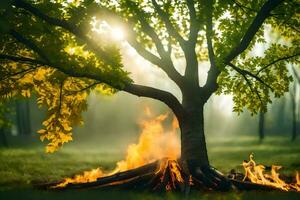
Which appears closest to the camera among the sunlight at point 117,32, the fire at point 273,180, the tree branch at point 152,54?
the fire at point 273,180

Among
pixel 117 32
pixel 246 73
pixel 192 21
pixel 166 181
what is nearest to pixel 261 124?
pixel 246 73

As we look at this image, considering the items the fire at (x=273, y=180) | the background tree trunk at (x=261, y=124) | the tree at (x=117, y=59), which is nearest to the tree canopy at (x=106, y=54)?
the tree at (x=117, y=59)

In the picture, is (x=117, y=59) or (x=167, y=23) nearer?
(x=117, y=59)

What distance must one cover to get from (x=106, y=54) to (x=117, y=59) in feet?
1.52

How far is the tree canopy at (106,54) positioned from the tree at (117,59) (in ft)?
0.11

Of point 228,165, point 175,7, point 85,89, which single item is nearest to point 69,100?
point 85,89

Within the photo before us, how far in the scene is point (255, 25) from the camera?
1809cm

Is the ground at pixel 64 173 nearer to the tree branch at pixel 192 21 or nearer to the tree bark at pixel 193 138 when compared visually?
the tree bark at pixel 193 138

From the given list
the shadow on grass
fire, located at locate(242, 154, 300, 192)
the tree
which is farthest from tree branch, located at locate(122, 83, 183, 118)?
the shadow on grass

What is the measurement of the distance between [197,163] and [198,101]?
269 cm

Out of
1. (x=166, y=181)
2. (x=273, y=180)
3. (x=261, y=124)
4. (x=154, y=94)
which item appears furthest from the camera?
(x=261, y=124)

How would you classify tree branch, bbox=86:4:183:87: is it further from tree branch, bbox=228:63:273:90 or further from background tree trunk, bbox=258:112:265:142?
background tree trunk, bbox=258:112:265:142

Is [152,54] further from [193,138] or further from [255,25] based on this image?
[255,25]

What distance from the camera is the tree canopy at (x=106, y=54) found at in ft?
48.6
